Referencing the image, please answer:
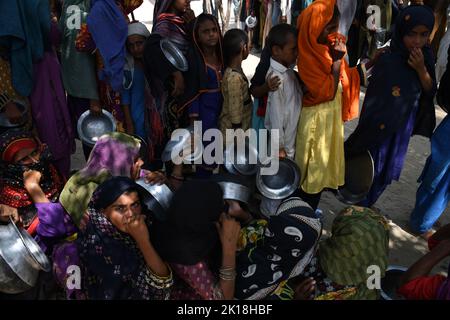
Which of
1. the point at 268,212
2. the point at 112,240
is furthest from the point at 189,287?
the point at 268,212

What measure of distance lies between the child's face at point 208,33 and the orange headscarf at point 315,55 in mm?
652

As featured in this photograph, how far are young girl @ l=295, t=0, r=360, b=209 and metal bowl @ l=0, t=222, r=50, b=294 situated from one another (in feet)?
6.31

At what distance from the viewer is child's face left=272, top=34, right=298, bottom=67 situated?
8.93 feet

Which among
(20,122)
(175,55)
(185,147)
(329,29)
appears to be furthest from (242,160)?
(20,122)

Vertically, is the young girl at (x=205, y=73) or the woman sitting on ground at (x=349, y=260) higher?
the young girl at (x=205, y=73)

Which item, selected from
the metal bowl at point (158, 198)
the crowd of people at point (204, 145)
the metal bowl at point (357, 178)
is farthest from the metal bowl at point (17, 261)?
the metal bowl at point (357, 178)

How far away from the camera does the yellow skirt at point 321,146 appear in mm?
2961

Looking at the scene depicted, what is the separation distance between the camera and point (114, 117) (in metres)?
3.55

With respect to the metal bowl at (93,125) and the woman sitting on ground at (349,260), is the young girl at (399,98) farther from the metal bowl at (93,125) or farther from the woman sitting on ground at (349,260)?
the metal bowl at (93,125)

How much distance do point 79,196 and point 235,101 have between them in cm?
142

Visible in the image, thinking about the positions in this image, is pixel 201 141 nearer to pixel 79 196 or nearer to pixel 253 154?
pixel 253 154

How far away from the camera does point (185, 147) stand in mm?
3262

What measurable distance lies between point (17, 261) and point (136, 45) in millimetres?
1948

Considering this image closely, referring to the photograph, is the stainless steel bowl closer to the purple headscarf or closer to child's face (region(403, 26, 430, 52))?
Result: the purple headscarf
